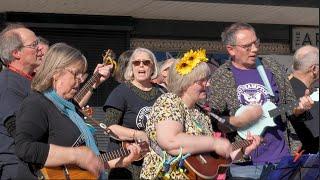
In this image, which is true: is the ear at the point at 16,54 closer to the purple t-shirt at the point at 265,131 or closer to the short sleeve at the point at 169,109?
the short sleeve at the point at 169,109

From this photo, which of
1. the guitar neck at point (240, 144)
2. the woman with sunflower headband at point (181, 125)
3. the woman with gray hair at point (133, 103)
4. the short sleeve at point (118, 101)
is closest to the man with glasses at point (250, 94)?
the guitar neck at point (240, 144)

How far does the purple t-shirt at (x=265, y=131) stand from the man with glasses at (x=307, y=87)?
37cm

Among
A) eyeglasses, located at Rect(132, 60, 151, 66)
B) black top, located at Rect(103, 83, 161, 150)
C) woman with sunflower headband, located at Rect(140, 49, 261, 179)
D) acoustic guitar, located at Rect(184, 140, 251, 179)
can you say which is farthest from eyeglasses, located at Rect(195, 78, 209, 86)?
eyeglasses, located at Rect(132, 60, 151, 66)

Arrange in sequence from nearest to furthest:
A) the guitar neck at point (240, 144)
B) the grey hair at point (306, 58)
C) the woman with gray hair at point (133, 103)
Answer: the guitar neck at point (240, 144)
the woman with gray hair at point (133, 103)
the grey hair at point (306, 58)

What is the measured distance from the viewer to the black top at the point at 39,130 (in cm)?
343

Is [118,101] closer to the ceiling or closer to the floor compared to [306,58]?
closer to the floor

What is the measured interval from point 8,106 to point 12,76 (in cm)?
28

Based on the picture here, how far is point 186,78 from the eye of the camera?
4.07 meters

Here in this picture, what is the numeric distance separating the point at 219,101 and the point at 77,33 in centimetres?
712

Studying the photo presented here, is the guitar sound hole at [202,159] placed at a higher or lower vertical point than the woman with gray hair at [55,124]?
lower

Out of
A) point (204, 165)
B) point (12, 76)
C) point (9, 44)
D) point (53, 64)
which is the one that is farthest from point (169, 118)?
point (9, 44)

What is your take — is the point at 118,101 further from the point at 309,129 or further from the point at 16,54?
the point at 309,129

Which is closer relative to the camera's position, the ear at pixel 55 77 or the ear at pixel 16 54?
the ear at pixel 55 77

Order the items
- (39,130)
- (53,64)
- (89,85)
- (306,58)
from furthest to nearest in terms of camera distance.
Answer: (89,85)
(306,58)
(53,64)
(39,130)
